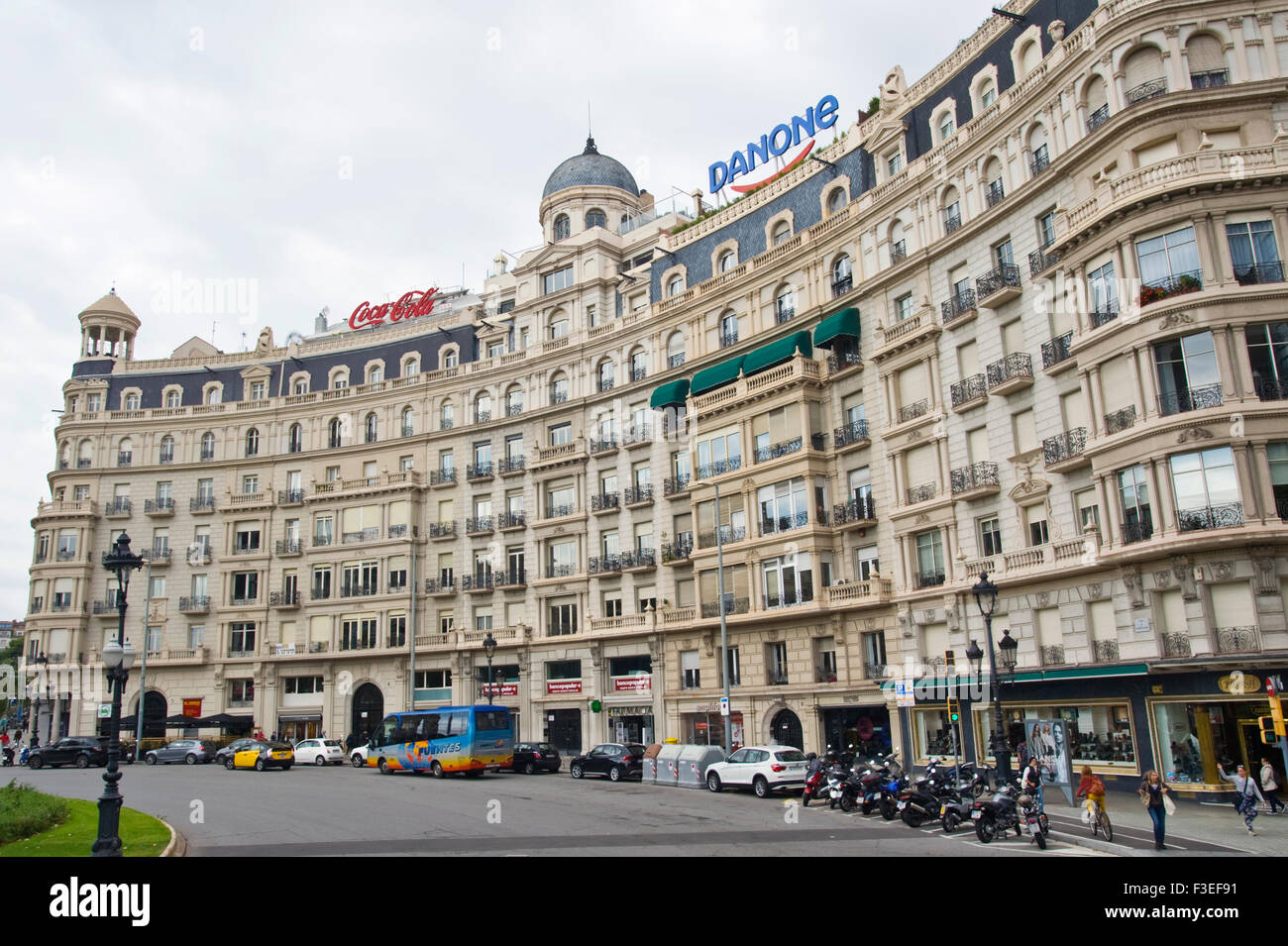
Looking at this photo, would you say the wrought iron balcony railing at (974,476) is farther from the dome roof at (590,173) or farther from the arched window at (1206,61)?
the dome roof at (590,173)

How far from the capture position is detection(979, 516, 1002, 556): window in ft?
102

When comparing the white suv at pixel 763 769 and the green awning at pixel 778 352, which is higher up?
the green awning at pixel 778 352

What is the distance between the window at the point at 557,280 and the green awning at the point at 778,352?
15490 millimetres

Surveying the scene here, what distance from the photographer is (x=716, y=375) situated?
42156mm

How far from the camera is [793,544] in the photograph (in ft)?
124

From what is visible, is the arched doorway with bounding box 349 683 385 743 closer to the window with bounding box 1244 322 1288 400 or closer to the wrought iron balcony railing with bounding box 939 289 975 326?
the wrought iron balcony railing with bounding box 939 289 975 326

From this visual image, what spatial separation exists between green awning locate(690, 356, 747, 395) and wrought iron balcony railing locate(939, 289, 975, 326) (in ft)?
32.2

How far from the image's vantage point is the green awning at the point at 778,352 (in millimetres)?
39094

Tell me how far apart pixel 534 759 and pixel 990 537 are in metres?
19.2

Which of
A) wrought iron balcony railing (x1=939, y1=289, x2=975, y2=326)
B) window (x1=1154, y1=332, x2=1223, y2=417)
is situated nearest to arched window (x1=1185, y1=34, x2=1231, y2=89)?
window (x1=1154, y1=332, x2=1223, y2=417)

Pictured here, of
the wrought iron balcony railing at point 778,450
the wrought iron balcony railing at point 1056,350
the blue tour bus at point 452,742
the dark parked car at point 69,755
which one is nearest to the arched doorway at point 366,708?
the dark parked car at point 69,755
